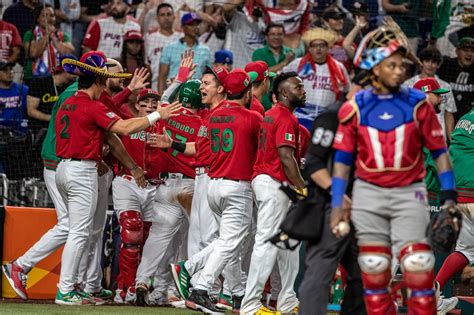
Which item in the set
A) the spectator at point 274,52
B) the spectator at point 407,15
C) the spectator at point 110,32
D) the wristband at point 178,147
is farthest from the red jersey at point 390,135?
the spectator at point 407,15

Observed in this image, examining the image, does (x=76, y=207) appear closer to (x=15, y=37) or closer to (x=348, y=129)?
(x=348, y=129)

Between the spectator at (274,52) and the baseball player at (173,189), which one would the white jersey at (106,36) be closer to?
Result: the spectator at (274,52)

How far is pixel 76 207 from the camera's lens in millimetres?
11789

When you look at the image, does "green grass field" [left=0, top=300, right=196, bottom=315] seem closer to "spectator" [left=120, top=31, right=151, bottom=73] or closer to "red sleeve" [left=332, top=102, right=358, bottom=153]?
"red sleeve" [left=332, top=102, right=358, bottom=153]

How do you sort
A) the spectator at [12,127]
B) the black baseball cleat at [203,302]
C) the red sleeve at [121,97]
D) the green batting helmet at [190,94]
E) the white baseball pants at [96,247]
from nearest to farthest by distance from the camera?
the black baseball cleat at [203,302]
the white baseball pants at [96,247]
the green batting helmet at [190,94]
the red sleeve at [121,97]
the spectator at [12,127]

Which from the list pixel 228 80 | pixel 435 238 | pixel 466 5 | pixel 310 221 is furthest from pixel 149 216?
pixel 466 5

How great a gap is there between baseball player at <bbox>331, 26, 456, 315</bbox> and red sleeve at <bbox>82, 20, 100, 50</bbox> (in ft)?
31.4

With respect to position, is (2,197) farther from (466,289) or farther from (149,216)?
(466,289)

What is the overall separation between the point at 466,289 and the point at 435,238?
18.3 ft

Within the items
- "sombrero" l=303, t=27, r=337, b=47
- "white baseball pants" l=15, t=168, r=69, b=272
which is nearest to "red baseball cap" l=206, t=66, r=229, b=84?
"white baseball pants" l=15, t=168, r=69, b=272

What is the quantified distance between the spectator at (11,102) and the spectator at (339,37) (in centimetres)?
477

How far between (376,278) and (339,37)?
1011 cm

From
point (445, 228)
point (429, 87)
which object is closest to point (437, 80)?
point (429, 87)

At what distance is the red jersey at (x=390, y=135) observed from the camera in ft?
25.1
